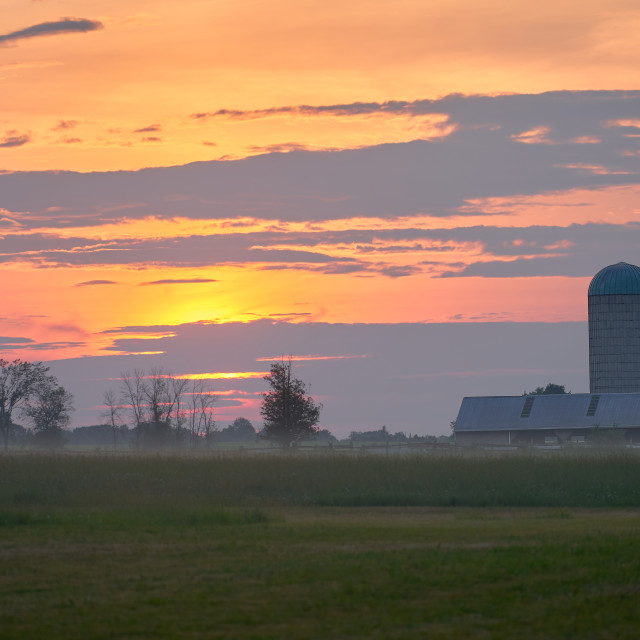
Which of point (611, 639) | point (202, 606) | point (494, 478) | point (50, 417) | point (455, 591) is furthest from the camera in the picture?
point (50, 417)

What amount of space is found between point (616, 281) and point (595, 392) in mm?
10051

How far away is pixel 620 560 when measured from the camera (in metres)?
19.8

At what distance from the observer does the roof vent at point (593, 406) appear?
8698 cm

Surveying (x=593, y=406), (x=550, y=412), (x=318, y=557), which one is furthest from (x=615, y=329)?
(x=318, y=557)

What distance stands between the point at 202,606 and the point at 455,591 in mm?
4115

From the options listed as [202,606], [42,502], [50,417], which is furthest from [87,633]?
[50,417]

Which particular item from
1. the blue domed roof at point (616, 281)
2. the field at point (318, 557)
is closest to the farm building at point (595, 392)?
the blue domed roof at point (616, 281)

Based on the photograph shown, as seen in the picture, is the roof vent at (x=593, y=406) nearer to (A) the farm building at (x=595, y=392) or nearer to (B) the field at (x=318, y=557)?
(A) the farm building at (x=595, y=392)

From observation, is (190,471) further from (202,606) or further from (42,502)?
(202,606)

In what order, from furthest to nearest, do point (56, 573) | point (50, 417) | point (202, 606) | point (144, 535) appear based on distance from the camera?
point (50, 417) < point (144, 535) < point (56, 573) < point (202, 606)

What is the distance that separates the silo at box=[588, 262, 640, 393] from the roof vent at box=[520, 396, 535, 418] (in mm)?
5500

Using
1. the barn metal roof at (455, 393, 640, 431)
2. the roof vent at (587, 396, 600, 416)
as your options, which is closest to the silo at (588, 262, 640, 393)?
the barn metal roof at (455, 393, 640, 431)

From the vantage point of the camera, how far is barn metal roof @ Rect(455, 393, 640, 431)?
85312 millimetres

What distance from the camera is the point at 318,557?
21.1 m
